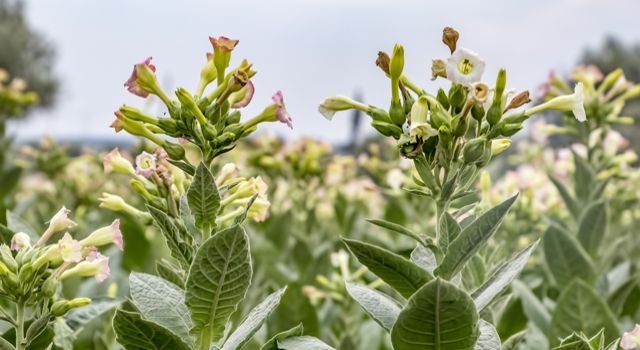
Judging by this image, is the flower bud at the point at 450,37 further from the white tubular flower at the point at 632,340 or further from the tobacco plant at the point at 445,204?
the white tubular flower at the point at 632,340

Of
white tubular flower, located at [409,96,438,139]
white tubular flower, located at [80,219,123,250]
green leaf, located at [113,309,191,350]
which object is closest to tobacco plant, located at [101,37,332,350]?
green leaf, located at [113,309,191,350]

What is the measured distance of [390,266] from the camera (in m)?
1.42

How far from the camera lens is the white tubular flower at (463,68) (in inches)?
58.3

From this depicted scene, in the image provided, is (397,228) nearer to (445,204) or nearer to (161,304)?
(445,204)

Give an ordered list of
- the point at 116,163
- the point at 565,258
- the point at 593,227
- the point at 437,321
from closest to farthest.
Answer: the point at 437,321
the point at 116,163
the point at 565,258
the point at 593,227

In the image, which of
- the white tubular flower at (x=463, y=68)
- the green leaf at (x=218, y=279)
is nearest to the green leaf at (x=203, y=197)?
the green leaf at (x=218, y=279)

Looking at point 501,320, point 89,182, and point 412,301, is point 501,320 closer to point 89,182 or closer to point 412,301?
point 412,301

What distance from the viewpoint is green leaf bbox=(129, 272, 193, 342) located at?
1.53 m

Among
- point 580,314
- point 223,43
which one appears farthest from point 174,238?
point 580,314

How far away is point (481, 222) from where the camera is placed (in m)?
1.40

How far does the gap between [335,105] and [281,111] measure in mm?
119

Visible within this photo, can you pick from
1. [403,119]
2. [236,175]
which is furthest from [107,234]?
[403,119]

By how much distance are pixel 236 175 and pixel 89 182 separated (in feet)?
12.3

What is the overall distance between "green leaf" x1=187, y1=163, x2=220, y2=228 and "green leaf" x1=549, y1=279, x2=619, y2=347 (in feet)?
4.48
